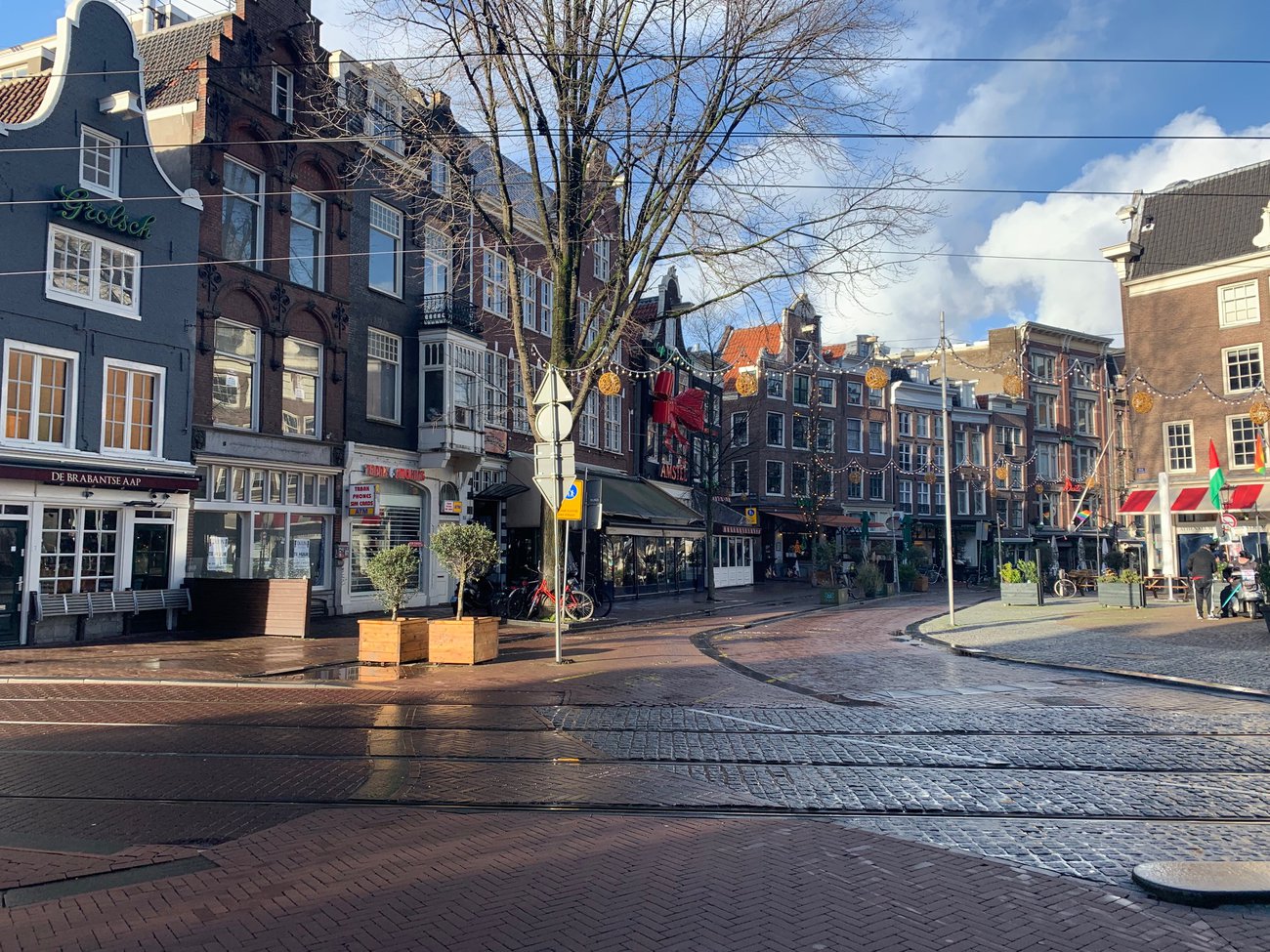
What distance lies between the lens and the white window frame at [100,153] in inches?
703

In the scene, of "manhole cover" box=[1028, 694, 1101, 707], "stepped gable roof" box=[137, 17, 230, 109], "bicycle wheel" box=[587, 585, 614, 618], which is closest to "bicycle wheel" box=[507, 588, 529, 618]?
"bicycle wheel" box=[587, 585, 614, 618]

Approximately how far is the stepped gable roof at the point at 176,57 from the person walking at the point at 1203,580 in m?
25.4

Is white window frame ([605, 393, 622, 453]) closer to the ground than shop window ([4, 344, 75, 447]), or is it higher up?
higher up

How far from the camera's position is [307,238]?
23.2 m

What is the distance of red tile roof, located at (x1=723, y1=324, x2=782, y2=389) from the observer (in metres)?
51.3

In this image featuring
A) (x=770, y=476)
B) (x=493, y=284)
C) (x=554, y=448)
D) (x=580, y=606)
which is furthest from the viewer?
(x=770, y=476)

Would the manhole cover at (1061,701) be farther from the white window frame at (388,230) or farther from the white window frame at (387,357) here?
the white window frame at (388,230)

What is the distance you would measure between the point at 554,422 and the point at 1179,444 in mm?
34352

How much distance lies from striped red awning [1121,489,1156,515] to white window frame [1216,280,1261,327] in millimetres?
7314

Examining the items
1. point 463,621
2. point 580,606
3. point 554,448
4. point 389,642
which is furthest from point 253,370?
point 463,621

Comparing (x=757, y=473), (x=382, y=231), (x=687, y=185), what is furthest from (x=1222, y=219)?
(x=382, y=231)

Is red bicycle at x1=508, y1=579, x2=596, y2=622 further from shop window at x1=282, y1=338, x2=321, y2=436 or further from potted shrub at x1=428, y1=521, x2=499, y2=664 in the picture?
shop window at x1=282, y1=338, x2=321, y2=436

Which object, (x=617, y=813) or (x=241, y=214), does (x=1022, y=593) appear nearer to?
(x=241, y=214)

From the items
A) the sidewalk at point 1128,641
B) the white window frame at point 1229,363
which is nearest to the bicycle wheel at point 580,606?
the sidewalk at point 1128,641
